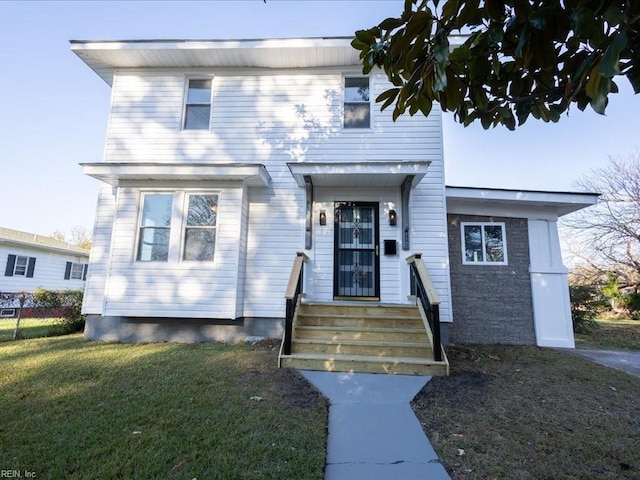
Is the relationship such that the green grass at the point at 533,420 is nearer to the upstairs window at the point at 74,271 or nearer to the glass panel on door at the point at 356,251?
the glass panel on door at the point at 356,251

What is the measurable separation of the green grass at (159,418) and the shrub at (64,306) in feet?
9.50

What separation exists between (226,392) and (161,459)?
1306 millimetres

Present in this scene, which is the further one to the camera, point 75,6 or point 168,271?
point 168,271

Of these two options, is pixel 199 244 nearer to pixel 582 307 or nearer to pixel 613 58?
pixel 613 58

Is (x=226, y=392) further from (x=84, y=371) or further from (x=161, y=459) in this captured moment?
(x=84, y=371)

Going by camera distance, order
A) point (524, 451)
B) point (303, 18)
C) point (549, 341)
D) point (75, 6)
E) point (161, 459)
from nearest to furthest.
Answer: point (161, 459) < point (524, 451) < point (303, 18) < point (75, 6) < point (549, 341)

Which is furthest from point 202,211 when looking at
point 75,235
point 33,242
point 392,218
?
point 75,235

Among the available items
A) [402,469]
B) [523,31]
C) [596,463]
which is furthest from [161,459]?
[523,31]

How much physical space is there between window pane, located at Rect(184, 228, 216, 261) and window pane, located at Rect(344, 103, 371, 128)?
370 cm

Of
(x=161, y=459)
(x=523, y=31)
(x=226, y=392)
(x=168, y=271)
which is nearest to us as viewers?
(x=523, y=31)

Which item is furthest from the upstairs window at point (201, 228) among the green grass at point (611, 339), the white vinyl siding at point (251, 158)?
the green grass at point (611, 339)

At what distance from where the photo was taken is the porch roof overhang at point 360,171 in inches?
230

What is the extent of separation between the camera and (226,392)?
12.3 feet

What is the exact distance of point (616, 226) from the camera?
13.8 m
